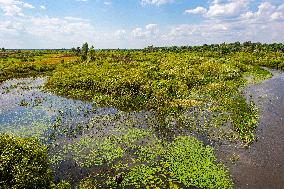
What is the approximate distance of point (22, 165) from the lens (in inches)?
518

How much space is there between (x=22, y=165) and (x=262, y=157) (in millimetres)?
15529

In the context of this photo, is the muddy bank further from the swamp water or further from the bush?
the bush

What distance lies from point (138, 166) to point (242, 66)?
52960 millimetres

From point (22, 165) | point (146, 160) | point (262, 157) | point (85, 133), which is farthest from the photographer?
point (85, 133)

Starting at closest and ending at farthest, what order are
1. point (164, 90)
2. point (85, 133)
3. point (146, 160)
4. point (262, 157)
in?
point (146, 160) → point (262, 157) → point (85, 133) → point (164, 90)

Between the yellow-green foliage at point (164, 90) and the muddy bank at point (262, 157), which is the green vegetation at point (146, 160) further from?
the yellow-green foliage at point (164, 90)

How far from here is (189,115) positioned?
29.0 metres

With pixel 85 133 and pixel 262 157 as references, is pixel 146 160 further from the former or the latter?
pixel 262 157

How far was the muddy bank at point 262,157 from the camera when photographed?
685 inches

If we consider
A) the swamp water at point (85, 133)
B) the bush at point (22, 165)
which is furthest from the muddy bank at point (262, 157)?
the bush at point (22, 165)

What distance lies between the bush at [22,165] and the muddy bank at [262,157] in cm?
1067

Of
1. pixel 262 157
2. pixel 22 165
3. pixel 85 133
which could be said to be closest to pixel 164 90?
pixel 85 133

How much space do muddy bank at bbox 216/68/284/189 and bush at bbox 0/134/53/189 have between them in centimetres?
1067

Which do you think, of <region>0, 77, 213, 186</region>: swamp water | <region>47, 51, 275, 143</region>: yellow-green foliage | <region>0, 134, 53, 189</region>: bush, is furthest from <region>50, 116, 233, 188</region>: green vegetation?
<region>47, 51, 275, 143</region>: yellow-green foliage
